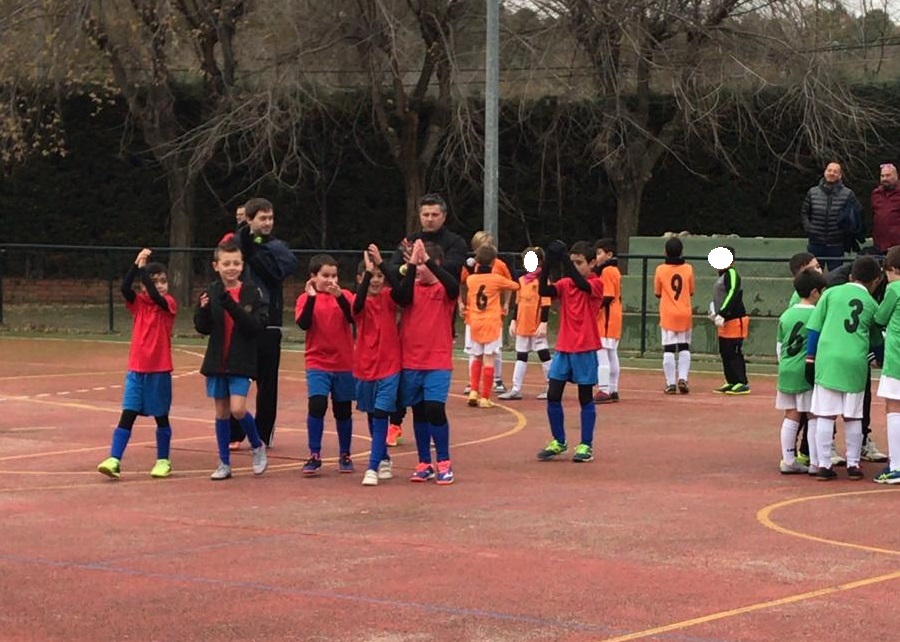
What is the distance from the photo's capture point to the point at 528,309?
18.4 m

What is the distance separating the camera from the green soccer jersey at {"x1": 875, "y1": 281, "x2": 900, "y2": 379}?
12.0 meters

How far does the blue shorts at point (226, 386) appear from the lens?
1230 centimetres

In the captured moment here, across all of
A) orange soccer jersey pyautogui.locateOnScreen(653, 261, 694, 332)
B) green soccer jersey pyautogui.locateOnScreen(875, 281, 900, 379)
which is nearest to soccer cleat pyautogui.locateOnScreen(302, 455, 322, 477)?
green soccer jersey pyautogui.locateOnScreen(875, 281, 900, 379)

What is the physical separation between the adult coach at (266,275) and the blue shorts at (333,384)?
2.11 ft

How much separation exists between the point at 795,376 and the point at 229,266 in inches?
167

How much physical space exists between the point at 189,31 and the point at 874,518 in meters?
21.7

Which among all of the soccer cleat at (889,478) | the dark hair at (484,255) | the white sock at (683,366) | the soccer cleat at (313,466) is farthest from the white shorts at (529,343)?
the soccer cleat at (889,478)

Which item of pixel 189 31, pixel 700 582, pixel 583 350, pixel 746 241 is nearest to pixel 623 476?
pixel 583 350

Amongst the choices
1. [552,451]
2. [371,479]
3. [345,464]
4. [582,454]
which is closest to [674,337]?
[552,451]

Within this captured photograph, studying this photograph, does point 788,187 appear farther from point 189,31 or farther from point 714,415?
point 714,415

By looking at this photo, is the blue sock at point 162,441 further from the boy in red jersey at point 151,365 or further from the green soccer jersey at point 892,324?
the green soccer jersey at point 892,324

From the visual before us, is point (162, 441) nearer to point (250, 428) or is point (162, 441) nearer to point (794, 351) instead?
point (250, 428)

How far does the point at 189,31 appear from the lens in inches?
1183

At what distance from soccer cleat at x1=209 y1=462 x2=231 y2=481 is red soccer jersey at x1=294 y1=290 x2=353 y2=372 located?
1.04 m
